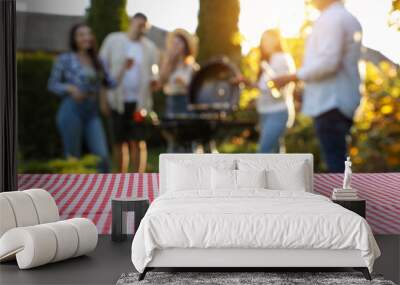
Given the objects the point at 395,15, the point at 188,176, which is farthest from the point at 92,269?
the point at 395,15

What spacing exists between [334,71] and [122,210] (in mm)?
2713

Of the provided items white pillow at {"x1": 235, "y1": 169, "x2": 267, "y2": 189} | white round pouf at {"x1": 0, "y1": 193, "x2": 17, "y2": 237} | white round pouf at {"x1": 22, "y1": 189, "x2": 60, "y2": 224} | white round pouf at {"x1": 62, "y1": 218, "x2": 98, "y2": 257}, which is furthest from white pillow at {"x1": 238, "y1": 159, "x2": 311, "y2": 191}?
white round pouf at {"x1": 0, "y1": 193, "x2": 17, "y2": 237}

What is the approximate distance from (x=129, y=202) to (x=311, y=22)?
9.05 feet

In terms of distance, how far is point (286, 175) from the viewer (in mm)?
7016

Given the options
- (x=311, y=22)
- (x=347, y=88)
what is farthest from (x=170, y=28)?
(x=347, y=88)

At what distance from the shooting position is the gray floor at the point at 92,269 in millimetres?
5348

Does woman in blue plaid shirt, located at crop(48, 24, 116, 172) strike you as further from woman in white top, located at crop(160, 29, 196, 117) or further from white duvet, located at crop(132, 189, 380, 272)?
white duvet, located at crop(132, 189, 380, 272)

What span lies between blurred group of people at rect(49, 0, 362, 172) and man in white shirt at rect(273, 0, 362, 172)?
0.01 meters

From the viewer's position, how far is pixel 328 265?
539 centimetres

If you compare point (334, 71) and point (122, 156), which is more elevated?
point (334, 71)

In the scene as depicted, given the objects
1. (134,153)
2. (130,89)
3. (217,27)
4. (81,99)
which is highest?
(217,27)

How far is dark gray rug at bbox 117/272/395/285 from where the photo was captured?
17.2ft

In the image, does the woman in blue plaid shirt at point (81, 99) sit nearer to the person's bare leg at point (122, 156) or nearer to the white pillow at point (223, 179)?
the person's bare leg at point (122, 156)

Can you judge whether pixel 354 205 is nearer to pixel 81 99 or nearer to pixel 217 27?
pixel 217 27
